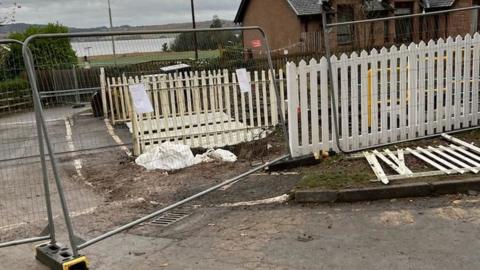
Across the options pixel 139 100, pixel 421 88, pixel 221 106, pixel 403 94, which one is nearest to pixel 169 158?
pixel 221 106

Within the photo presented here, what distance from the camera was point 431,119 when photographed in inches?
311

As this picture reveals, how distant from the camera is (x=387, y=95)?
301 inches

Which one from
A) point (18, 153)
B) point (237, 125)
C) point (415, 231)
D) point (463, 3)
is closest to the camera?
point (415, 231)

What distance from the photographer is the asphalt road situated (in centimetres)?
423

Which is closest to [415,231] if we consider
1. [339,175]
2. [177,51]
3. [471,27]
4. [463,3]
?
[339,175]

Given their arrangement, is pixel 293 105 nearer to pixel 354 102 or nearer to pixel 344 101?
pixel 344 101

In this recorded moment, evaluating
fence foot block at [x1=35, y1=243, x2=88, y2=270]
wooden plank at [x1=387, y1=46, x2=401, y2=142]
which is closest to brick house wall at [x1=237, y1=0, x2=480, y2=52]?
wooden plank at [x1=387, y1=46, x2=401, y2=142]

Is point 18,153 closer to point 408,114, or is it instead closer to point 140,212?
point 140,212

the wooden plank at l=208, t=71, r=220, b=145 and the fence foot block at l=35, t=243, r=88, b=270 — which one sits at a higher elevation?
the wooden plank at l=208, t=71, r=220, b=145

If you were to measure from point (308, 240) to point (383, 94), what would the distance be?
11.8ft

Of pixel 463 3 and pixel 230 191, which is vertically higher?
pixel 463 3

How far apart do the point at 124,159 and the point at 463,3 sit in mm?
31786

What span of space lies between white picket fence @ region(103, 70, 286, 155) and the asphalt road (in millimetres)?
3959

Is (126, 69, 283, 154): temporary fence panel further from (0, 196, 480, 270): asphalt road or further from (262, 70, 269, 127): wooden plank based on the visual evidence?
(0, 196, 480, 270): asphalt road
